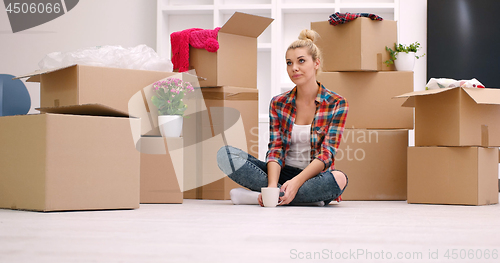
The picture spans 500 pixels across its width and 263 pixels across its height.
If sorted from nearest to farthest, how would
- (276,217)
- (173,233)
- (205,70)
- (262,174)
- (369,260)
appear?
(369,260), (173,233), (276,217), (262,174), (205,70)

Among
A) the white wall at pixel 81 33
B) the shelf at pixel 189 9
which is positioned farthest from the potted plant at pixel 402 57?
the white wall at pixel 81 33

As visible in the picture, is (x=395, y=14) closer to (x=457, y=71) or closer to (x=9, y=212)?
(x=457, y=71)

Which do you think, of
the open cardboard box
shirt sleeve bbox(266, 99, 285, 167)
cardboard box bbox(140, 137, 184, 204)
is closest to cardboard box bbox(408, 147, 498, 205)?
shirt sleeve bbox(266, 99, 285, 167)

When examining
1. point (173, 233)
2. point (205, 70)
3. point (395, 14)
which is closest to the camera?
point (173, 233)

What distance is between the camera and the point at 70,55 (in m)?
1.79

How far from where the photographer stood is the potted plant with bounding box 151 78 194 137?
186cm

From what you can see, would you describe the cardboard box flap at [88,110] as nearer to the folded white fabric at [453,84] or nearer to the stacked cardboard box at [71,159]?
the stacked cardboard box at [71,159]

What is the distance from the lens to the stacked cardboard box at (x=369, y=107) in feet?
6.98

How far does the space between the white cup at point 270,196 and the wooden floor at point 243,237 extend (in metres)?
0.19

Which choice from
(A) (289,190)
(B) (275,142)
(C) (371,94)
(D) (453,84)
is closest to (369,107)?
(C) (371,94)

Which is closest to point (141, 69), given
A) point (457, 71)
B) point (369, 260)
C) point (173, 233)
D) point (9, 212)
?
point (9, 212)

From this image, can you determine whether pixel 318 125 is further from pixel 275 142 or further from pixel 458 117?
pixel 458 117

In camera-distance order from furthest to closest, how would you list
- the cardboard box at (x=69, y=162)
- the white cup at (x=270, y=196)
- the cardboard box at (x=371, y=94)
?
the cardboard box at (x=371, y=94) < the white cup at (x=270, y=196) < the cardboard box at (x=69, y=162)

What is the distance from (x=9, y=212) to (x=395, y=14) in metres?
2.29
